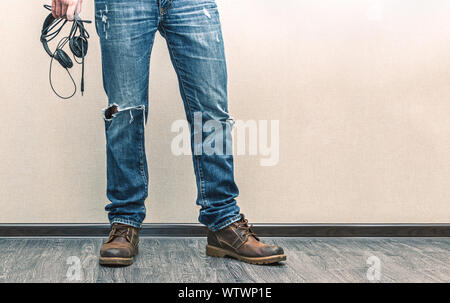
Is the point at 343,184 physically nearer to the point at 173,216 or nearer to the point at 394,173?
the point at 394,173

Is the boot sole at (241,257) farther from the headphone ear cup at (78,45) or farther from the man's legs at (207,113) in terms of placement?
the headphone ear cup at (78,45)

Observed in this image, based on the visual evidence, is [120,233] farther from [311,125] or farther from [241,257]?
[311,125]

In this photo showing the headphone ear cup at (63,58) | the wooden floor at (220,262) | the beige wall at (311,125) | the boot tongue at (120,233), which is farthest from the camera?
the beige wall at (311,125)

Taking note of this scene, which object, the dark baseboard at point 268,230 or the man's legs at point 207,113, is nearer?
the man's legs at point 207,113

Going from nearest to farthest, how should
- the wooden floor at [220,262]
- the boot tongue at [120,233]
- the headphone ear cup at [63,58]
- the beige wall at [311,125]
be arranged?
the wooden floor at [220,262], the boot tongue at [120,233], the headphone ear cup at [63,58], the beige wall at [311,125]

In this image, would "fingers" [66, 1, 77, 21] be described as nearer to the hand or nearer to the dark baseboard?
the hand

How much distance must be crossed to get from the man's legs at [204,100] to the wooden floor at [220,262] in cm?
13

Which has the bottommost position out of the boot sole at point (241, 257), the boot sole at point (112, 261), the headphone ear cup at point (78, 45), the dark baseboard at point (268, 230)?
the dark baseboard at point (268, 230)

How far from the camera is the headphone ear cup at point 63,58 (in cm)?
125

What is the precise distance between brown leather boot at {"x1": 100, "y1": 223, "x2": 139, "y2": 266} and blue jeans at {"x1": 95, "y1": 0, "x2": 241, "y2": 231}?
2 centimetres

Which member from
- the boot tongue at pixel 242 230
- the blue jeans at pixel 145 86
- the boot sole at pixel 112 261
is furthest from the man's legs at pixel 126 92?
the boot tongue at pixel 242 230

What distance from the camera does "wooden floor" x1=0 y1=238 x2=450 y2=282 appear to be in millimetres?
942

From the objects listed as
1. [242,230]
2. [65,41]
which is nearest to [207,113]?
[242,230]

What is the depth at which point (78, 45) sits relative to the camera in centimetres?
119
